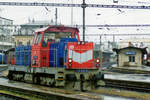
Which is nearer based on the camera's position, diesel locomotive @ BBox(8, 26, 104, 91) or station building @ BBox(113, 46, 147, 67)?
diesel locomotive @ BBox(8, 26, 104, 91)

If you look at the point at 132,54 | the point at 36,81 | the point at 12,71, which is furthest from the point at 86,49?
the point at 132,54

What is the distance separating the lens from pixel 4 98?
962 centimetres

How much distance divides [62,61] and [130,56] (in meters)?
23.8

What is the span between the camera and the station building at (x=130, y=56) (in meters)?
32.3

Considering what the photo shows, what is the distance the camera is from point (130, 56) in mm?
33062

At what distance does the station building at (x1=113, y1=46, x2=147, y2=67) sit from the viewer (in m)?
32.3

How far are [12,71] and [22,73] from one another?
1615 millimetres

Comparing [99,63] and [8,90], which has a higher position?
[99,63]

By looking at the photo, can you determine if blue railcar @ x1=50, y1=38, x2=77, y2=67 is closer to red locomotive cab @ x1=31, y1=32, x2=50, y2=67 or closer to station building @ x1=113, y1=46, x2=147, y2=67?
red locomotive cab @ x1=31, y1=32, x2=50, y2=67

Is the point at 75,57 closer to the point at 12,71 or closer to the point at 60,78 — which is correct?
the point at 60,78

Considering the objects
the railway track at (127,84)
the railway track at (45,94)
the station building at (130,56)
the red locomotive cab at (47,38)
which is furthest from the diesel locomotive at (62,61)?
the station building at (130,56)

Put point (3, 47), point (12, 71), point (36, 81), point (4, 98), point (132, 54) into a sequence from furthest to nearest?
point (3, 47) → point (132, 54) → point (12, 71) → point (36, 81) → point (4, 98)

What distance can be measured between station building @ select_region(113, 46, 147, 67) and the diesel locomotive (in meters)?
22.0

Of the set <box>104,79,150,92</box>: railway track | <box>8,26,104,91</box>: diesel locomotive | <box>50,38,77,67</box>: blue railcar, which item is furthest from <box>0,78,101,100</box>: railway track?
<box>104,79,150,92</box>: railway track
